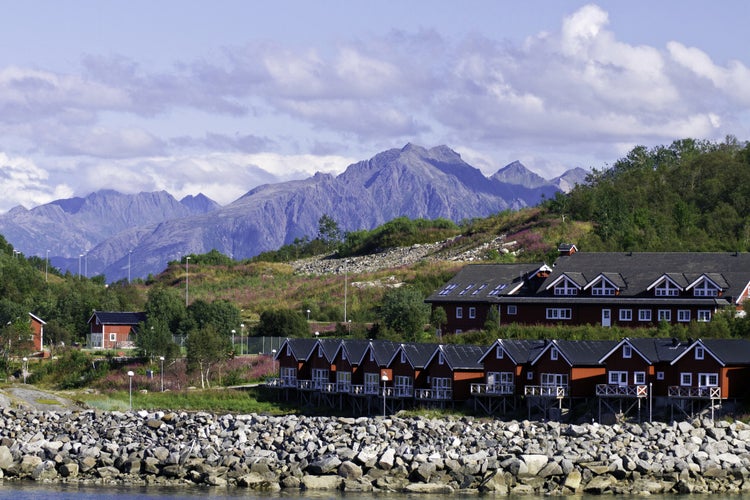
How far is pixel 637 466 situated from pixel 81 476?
64.9 ft

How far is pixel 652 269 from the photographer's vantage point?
7250 cm

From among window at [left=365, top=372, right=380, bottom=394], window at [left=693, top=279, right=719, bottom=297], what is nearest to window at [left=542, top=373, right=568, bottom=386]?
window at [left=365, top=372, right=380, bottom=394]

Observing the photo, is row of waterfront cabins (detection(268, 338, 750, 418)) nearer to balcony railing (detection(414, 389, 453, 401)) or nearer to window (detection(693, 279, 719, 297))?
balcony railing (detection(414, 389, 453, 401))

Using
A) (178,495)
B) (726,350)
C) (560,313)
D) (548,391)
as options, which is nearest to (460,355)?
(548,391)

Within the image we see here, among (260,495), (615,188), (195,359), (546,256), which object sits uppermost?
(615,188)

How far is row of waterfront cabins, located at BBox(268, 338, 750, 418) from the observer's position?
188 ft

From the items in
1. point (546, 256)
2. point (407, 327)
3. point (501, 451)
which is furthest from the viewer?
point (546, 256)

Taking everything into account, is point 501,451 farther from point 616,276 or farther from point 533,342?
point 616,276

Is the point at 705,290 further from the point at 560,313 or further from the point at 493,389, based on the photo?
the point at 493,389

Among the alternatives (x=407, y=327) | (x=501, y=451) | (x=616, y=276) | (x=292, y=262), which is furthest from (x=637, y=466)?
(x=292, y=262)

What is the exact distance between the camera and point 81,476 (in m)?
49.4

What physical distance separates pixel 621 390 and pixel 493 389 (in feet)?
19.7

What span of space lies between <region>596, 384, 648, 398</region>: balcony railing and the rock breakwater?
10.2 feet

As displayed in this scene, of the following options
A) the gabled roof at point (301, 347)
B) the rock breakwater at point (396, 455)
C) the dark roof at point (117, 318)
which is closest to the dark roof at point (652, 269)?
the gabled roof at point (301, 347)
